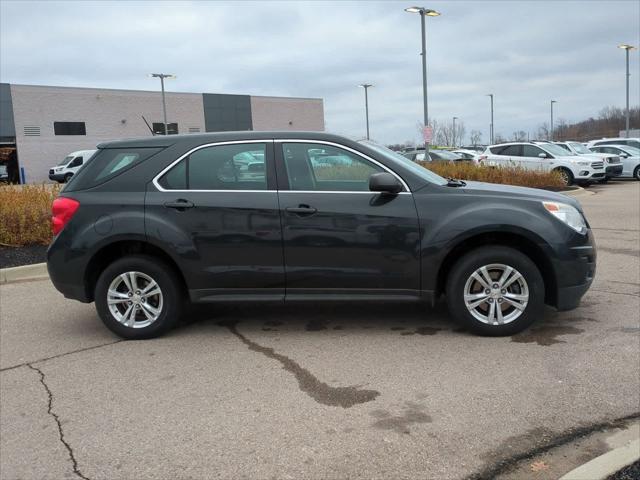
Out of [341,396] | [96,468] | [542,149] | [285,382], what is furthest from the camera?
[542,149]

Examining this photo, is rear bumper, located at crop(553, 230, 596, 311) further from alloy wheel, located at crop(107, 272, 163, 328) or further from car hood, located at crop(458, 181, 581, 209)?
alloy wheel, located at crop(107, 272, 163, 328)

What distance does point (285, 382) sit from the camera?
13.7 feet

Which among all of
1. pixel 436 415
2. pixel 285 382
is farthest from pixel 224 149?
pixel 436 415

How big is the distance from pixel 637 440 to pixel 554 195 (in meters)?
2.48

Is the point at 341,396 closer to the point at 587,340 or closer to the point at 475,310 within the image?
the point at 475,310

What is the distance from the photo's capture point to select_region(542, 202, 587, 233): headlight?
15.9 feet

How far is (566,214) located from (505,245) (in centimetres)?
56

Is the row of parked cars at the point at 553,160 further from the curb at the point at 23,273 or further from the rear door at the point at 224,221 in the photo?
the rear door at the point at 224,221

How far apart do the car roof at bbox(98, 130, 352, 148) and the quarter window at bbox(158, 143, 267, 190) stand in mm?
88

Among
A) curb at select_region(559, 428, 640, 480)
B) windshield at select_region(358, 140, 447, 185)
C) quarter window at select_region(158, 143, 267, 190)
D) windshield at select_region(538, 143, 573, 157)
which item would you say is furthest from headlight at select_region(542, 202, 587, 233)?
windshield at select_region(538, 143, 573, 157)

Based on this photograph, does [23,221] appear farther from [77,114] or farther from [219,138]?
[77,114]

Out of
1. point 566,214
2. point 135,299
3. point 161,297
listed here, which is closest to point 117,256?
point 135,299

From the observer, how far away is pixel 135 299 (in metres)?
5.20

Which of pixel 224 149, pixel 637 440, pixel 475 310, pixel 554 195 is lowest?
pixel 637 440
